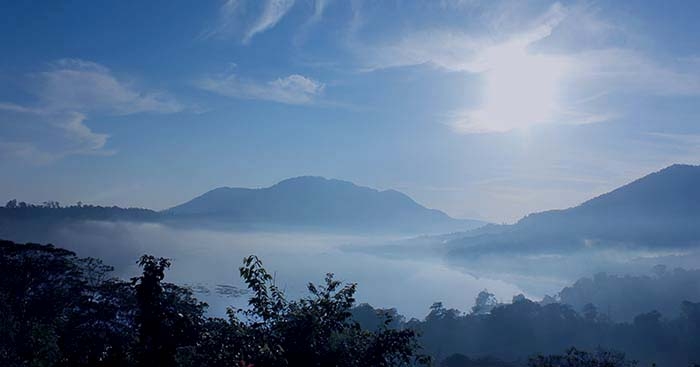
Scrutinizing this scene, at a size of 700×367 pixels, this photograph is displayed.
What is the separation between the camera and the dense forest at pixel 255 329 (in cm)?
711

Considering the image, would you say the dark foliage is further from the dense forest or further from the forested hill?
the forested hill

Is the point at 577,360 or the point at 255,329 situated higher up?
the point at 255,329

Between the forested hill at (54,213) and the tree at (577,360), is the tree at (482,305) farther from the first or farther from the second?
the forested hill at (54,213)

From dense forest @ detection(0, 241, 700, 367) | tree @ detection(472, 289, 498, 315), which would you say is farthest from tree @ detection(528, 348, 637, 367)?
tree @ detection(472, 289, 498, 315)

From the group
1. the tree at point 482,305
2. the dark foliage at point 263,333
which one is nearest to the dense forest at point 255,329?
the dark foliage at point 263,333

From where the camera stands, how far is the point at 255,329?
7199 mm

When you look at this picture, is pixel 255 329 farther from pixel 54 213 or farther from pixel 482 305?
pixel 54 213

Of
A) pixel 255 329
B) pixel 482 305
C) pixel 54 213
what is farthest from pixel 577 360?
pixel 54 213

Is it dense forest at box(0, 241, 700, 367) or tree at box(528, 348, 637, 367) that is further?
tree at box(528, 348, 637, 367)

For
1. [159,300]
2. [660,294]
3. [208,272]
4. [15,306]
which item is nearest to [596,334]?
[660,294]

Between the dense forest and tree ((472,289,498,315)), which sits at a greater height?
the dense forest

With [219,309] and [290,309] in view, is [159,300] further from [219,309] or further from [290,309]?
[219,309]

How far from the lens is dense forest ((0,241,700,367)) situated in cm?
711

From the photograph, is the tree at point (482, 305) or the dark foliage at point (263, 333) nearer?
the dark foliage at point (263, 333)
